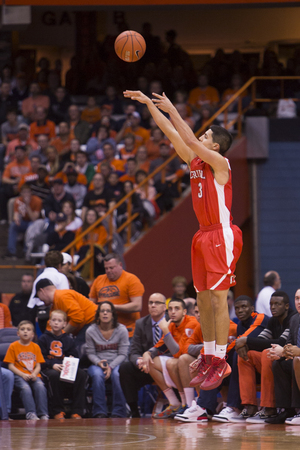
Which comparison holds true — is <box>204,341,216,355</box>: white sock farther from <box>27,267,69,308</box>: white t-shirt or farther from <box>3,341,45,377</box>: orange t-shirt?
<box>27,267,69,308</box>: white t-shirt

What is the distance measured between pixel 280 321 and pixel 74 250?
4.58 meters

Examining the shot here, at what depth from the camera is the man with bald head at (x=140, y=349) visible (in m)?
9.12

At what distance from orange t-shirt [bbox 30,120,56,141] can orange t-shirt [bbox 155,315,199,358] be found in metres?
7.38

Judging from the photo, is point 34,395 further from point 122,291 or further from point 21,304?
point 21,304

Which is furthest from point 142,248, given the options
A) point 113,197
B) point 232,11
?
point 232,11

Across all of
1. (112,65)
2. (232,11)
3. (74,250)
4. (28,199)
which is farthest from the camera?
(232,11)

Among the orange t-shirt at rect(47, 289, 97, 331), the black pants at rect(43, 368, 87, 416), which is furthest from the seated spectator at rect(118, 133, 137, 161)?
the black pants at rect(43, 368, 87, 416)

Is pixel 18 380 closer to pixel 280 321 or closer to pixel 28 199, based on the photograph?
pixel 280 321

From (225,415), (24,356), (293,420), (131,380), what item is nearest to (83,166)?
(24,356)

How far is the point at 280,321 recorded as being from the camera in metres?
8.61

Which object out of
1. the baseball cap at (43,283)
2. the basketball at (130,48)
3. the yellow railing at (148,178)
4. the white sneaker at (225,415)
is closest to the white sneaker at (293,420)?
the white sneaker at (225,415)

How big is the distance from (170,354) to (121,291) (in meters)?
1.26

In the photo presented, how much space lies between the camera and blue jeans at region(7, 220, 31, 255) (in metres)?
13.1

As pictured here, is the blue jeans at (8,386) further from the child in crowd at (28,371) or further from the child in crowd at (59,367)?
the child in crowd at (59,367)
